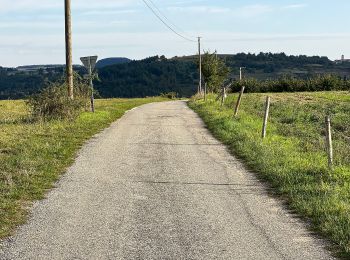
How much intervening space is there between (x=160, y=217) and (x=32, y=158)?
17.1 feet

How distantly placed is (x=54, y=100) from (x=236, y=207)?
45.9 feet

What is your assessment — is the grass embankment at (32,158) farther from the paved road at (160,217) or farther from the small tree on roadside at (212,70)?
the small tree on roadside at (212,70)

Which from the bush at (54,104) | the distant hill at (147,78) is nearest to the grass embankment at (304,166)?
the bush at (54,104)

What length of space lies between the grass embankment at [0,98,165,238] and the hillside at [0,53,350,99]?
276ft

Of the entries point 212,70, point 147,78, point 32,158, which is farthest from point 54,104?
point 147,78

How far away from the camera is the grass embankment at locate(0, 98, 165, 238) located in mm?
7215

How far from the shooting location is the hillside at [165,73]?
12100 centimetres

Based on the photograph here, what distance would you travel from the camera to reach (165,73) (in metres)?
145

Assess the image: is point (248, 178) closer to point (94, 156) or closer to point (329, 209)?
point (329, 209)

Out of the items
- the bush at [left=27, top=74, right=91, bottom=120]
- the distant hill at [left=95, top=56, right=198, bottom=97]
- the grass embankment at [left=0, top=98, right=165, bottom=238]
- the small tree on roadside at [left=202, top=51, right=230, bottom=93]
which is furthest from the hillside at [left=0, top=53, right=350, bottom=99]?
the grass embankment at [left=0, top=98, right=165, bottom=238]

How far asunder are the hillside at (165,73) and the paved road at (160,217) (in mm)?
90625

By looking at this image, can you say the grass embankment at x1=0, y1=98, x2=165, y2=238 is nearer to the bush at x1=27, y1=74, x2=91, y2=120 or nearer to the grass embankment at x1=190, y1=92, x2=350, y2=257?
the bush at x1=27, y1=74, x2=91, y2=120

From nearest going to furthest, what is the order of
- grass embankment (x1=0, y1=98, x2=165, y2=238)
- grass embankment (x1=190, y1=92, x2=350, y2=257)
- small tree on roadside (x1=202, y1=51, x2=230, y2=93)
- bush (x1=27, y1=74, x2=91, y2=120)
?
grass embankment (x1=190, y1=92, x2=350, y2=257)
grass embankment (x1=0, y1=98, x2=165, y2=238)
bush (x1=27, y1=74, x2=91, y2=120)
small tree on roadside (x1=202, y1=51, x2=230, y2=93)

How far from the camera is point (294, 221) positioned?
21.3ft
